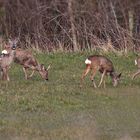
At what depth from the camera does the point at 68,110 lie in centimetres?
1268

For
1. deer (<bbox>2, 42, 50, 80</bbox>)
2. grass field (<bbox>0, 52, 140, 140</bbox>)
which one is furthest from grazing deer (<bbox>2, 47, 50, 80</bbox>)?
grass field (<bbox>0, 52, 140, 140</bbox>)

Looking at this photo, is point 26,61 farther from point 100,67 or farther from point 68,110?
point 68,110

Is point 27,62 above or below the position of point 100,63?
above

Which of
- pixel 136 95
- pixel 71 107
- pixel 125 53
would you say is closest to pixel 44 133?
pixel 71 107

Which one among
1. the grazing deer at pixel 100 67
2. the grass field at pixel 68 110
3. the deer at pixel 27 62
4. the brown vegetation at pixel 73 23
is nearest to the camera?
the grass field at pixel 68 110

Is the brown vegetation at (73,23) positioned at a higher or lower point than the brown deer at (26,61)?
higher

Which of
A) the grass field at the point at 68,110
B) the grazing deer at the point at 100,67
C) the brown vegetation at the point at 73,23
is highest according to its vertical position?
the brown vegetation at the point at 73,23

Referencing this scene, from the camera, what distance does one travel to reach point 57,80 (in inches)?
701

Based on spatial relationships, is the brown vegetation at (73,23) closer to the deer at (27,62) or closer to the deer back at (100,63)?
the deer at (27,62)

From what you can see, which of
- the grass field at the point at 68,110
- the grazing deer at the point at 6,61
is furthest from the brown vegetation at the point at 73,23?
the grass field at the point at 68,110

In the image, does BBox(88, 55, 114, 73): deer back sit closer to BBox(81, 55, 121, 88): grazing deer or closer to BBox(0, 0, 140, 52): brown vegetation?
BBox(81, 55, 121, 88): grazing deer

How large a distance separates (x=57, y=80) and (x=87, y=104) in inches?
178

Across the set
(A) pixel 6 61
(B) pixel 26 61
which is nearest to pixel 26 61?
(B) pixel 26 61

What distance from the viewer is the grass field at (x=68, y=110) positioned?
1058 centimetres
